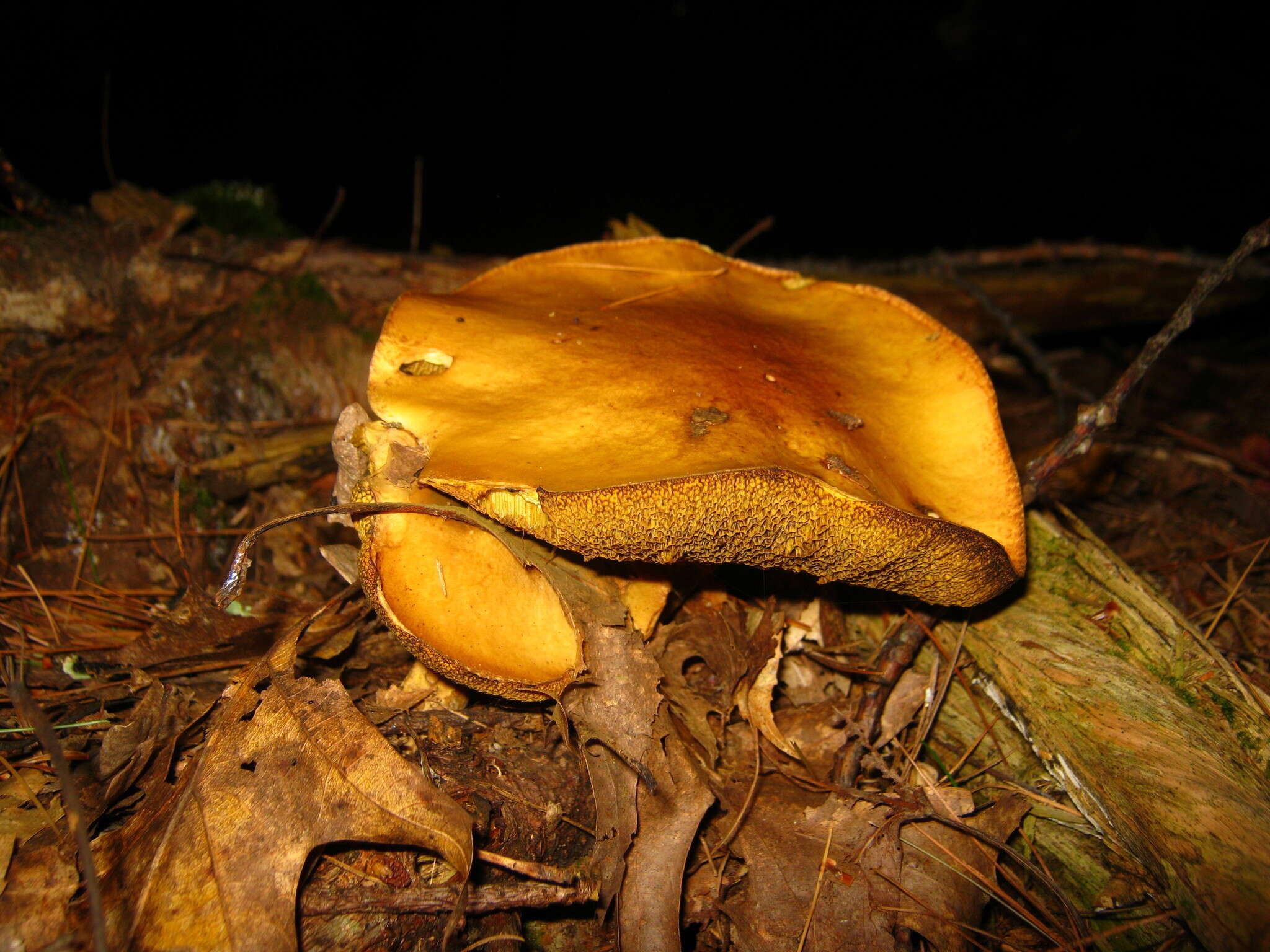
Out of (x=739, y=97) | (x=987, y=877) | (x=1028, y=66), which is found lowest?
(x=987, y=877)

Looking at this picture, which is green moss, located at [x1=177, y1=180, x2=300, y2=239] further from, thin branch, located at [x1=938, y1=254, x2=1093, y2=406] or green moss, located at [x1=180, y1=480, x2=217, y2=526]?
thin branch, located at [x1=938, y1=254, x2=1093, y2=406]

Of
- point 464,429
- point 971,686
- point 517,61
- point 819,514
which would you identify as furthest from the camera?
point 517,61

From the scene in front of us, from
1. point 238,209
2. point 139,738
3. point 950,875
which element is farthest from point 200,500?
point 950,875

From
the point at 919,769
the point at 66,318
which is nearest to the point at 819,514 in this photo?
the point at 919,769

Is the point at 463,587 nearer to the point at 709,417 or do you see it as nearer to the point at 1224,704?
the point at 709,417

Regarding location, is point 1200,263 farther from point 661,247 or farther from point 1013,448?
point 661,247

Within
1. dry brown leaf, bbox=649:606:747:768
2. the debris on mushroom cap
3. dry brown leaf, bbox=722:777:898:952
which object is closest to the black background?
the debris on mushroom cap

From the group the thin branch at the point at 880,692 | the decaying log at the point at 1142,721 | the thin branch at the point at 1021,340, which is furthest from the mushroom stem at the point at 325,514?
the thin branch at the point at 1021,340
